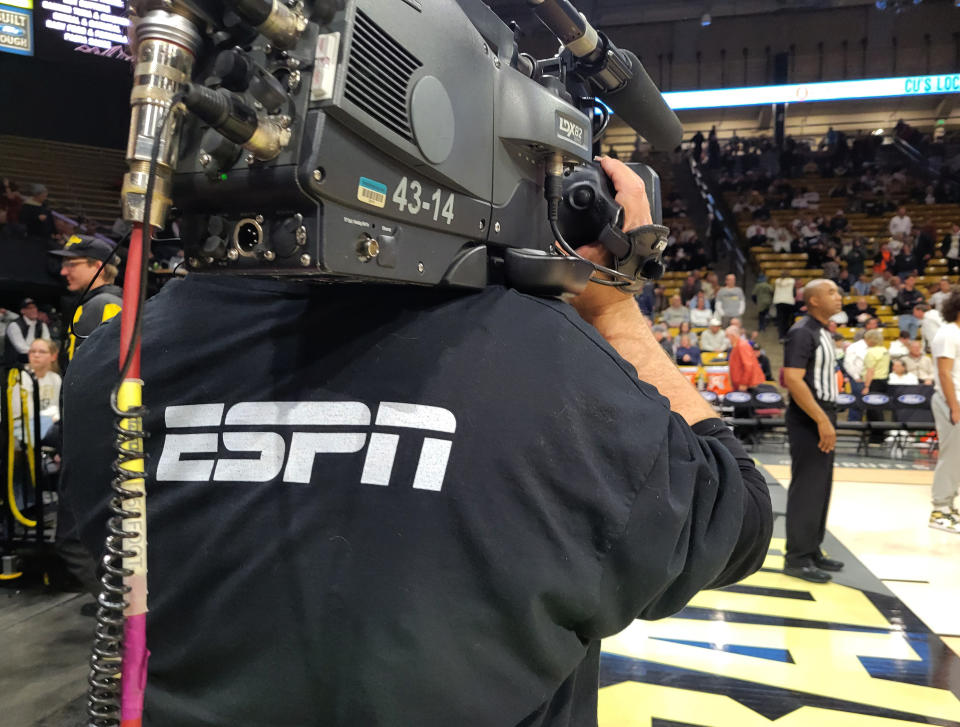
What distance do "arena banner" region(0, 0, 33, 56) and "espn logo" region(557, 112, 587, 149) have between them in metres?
5.62

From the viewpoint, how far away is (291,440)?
70 cm

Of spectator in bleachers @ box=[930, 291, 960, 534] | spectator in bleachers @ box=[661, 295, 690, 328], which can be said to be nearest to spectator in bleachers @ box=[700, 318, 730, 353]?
spectator in bleachers @ box=[661, 295, 690, 328]

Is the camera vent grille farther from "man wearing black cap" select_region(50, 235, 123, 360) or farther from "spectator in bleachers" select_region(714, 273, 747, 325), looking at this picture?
"spectator in bleachers" select_region(714, 273, 747, 325)

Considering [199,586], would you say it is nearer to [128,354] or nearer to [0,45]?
[128,354]

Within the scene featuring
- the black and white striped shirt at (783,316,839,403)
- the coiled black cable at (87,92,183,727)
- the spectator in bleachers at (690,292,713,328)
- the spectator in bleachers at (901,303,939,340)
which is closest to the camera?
the coiled black cable at (87,92,183,727)

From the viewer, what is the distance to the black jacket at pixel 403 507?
0.65 metres

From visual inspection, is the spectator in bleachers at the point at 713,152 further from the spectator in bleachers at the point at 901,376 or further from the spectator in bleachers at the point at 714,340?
the spectator in bleachers at the point at 901,376

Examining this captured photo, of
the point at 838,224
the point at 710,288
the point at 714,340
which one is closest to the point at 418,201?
the point at 714,340

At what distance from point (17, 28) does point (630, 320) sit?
575 cm

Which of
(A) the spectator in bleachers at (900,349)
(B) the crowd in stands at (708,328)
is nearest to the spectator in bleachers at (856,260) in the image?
(B) the crowd in stands at (708,328)

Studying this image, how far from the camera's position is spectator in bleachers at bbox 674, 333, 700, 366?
1006 centimetres

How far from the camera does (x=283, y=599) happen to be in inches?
26.7

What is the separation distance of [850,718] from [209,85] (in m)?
2.78

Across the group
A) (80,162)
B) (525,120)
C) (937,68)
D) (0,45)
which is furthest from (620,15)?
(525,120)
